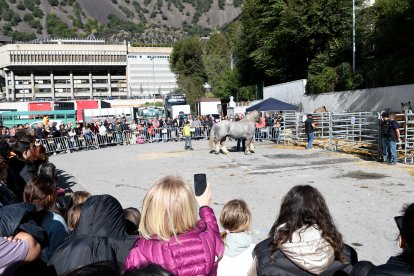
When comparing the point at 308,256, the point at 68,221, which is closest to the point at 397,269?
the point at 308,256

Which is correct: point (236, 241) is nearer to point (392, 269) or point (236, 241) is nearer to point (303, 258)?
point (303, 258)

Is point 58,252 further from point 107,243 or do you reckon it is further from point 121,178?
point 121,178

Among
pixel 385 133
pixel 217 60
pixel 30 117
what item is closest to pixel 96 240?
pixel 385 133

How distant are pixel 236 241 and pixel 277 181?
8.08m

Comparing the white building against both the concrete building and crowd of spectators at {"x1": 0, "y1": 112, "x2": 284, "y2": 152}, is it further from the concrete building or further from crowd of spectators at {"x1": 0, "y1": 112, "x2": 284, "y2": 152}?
crowd of spectators at {"x1": 0, "y1": 112, "x2": 284, "y2": 152}

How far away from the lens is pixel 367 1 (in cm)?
3459

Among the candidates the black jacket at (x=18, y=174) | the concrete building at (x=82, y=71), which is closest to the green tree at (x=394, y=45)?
the black jacket at (x=18, y=174)

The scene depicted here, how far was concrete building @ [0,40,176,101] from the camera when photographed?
10769 cm

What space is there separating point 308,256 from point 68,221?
2527 millimetres

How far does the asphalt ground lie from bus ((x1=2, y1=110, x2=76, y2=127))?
75.0 feet

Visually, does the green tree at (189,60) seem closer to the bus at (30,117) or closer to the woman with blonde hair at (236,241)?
the bus at (30,117)

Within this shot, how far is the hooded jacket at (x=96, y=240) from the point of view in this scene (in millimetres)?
2797

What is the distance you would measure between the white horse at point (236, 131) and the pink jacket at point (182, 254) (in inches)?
598

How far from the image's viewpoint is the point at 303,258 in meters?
2.73
